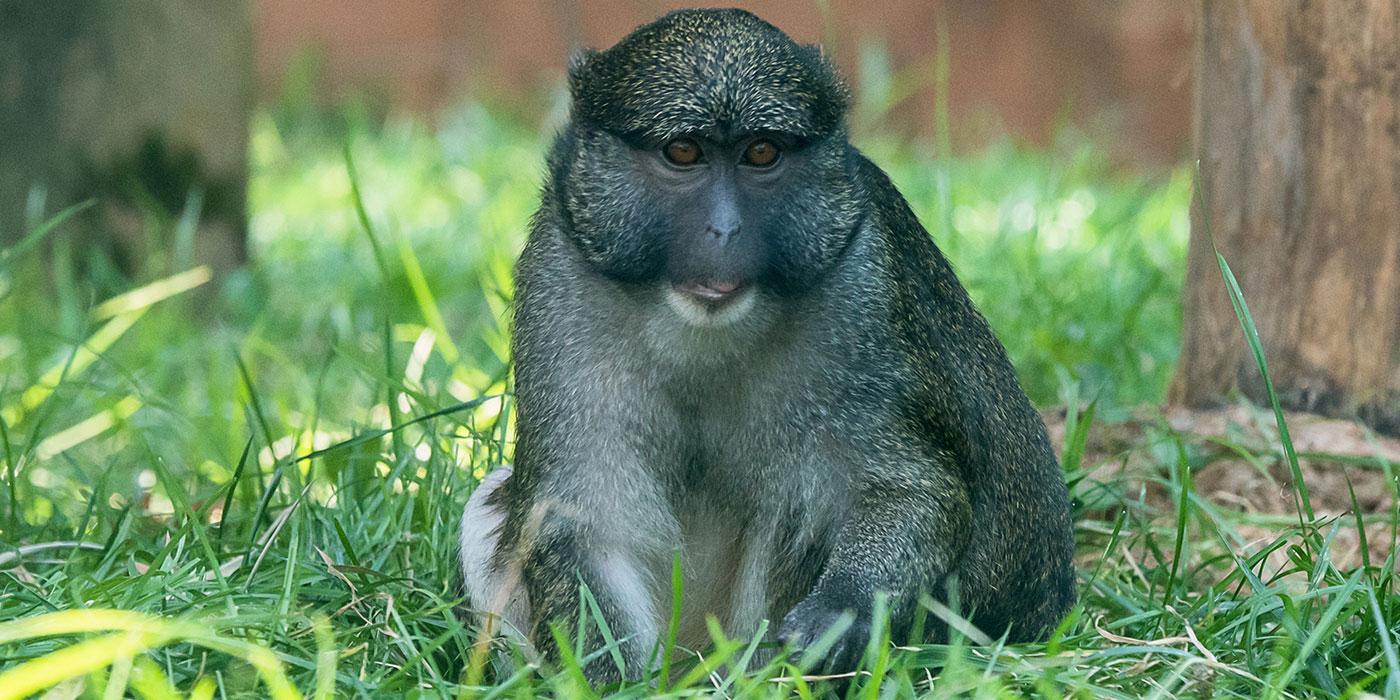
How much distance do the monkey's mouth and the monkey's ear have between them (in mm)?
594

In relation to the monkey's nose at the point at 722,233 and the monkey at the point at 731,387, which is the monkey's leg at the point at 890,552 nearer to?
the monkey at the point at 731,387

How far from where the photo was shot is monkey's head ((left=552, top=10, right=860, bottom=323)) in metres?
2.88

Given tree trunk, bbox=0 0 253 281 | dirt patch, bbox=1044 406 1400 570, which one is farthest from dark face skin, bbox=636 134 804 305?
tree trunk, bbox=0 0 253 281

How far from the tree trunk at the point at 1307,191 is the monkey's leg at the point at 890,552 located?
1344mm

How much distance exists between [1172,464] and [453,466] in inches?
74.1

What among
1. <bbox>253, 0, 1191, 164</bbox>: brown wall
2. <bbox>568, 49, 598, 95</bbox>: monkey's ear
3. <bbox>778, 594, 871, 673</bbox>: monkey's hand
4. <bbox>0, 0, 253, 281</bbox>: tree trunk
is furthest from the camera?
<bbox>253, 0, 1191, 164</bbox>: brown wall

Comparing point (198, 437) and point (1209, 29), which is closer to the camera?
point (1209, 29)

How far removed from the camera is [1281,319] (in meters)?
4.27

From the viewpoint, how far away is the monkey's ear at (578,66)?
10.6ft

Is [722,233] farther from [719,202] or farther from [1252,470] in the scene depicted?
[1252,470]

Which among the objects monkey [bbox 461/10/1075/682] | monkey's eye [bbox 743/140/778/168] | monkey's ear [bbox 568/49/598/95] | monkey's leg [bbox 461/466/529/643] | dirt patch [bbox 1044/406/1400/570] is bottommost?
→ dirt patch [bbox 1044/406/1400/570]

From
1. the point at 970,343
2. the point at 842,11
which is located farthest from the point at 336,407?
the point at 842,11

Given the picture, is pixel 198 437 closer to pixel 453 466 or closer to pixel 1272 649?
pixel 453 466

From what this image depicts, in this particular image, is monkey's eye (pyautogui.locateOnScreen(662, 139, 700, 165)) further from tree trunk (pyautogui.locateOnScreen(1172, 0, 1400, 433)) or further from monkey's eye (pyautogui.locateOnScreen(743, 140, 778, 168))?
tree trunk (pyautogui.locateOnScreen(1172, 0, 1400, 433))
